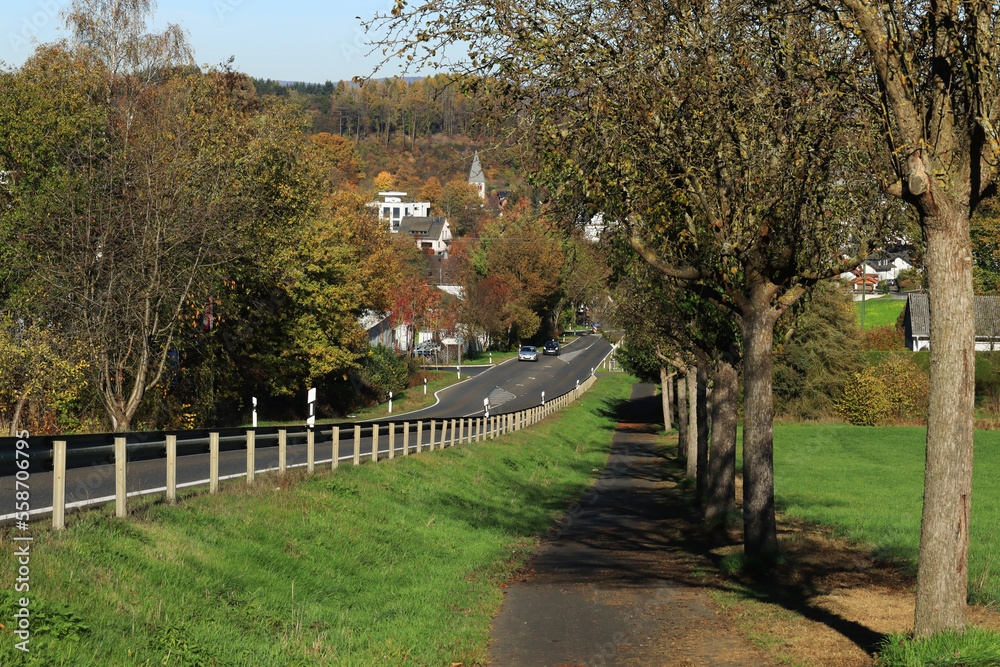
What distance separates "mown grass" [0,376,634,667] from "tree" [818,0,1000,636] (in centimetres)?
447

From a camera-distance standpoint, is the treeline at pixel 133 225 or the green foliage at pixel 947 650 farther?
the treeline at pixel 133 225

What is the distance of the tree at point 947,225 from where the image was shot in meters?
7.86

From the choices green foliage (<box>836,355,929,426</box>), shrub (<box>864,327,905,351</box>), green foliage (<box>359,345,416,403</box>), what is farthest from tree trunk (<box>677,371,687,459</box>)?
shrub (<box>864,327,905,351</box>)

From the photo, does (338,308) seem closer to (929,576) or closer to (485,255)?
(929,576)

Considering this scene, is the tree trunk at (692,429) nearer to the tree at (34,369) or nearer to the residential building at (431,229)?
the tree at (34,369)

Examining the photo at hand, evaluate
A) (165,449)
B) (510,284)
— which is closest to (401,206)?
(510,284)

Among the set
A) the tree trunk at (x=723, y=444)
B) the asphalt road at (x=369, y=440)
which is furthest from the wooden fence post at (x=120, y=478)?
the tree trunk at (x=723, y=444)

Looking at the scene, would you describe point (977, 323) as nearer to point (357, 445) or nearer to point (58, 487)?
point (357, 445)

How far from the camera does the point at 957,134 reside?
8.34 m

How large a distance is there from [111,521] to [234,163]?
24001mm

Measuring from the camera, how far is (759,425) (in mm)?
13617

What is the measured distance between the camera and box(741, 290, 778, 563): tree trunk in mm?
13516

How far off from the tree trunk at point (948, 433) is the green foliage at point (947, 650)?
131 millimetres

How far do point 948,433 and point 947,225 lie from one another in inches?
71.6
